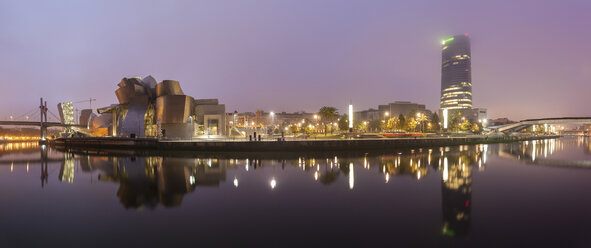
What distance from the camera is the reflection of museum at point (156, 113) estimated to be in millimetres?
62469

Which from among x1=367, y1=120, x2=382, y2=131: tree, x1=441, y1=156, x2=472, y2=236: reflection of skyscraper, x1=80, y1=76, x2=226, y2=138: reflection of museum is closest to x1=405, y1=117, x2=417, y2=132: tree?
x1=367, y1=120, x2=382, y2=131: tree

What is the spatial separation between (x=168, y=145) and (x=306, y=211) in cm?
3297

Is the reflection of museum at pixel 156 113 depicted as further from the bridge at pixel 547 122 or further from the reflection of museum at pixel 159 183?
the bridge at pixel 547 122

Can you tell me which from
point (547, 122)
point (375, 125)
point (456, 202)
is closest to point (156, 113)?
point (456, 202)

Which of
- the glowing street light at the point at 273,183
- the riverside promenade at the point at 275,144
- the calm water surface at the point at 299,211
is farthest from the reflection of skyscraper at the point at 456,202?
the riverside promenade at the point at 275,144

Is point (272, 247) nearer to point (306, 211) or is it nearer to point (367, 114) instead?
point (306, 211)

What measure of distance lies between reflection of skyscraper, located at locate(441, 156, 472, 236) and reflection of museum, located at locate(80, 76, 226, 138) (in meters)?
57.4

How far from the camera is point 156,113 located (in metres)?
65.9

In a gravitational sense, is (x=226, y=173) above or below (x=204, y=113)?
below

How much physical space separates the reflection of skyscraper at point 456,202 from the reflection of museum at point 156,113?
188 feet

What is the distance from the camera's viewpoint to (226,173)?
60.6 ft

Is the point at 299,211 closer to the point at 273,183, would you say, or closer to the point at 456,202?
the point at 273,183

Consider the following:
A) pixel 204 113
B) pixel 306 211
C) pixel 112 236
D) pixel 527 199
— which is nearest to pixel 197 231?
pixel 112 236

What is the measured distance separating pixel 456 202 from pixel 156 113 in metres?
69.3
